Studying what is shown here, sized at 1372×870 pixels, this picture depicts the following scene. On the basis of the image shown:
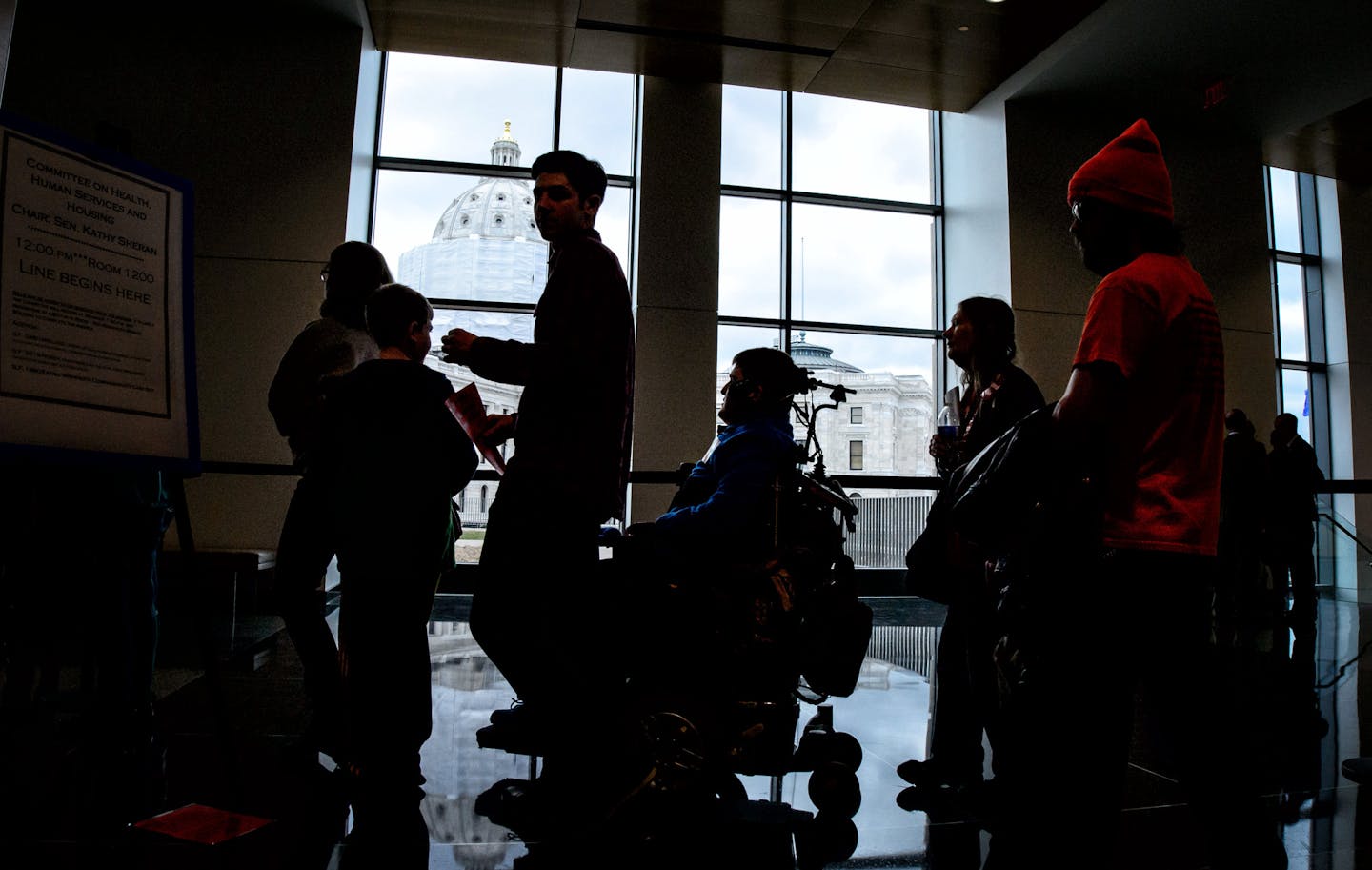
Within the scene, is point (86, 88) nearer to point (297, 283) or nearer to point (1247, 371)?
point (297, 283)

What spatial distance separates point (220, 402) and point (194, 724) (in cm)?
426

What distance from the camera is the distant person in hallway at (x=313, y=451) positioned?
2.15 metres

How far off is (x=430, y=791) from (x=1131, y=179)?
6.61 ft

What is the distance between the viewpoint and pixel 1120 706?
1271 mm

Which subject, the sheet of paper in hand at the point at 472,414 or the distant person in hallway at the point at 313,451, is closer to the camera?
the sheet of paper in hand at the point at 472,414

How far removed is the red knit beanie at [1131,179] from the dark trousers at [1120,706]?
1.91 feet

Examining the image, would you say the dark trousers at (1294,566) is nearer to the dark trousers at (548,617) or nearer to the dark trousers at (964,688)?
the dark trousers at (964,688)

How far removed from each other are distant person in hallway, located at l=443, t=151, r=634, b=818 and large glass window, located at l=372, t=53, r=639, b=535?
5.52 m

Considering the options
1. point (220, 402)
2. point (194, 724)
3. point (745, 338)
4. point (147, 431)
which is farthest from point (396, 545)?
point (745, 338)

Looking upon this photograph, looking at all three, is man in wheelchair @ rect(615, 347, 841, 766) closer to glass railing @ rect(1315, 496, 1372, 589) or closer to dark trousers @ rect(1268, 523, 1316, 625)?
dark trousers @ rect(1268, 523, 1316, 625)

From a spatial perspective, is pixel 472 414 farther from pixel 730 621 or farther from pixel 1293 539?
pixel 1293 539

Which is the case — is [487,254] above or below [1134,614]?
above

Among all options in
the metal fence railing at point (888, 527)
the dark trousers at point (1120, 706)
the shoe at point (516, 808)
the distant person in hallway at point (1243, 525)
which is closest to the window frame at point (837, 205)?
the metal fence railing at point (888, 527)

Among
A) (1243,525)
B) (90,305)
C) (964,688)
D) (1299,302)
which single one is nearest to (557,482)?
(90,305)
